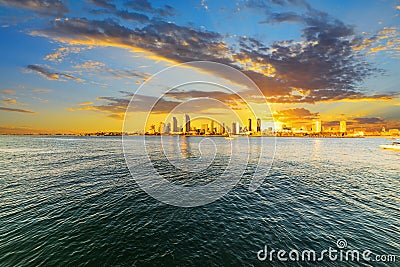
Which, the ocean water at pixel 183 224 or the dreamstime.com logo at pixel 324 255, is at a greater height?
the ocean water at pixel 183 224

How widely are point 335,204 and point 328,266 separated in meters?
14.6

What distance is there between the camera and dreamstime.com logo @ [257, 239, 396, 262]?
14.1 metres

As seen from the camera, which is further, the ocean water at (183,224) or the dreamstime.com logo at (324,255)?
the ocean water at (183,224)

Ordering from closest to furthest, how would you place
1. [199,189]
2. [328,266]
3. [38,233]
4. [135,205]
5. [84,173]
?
[328,266], [38,233], [135,205], [199,189], [84,173]

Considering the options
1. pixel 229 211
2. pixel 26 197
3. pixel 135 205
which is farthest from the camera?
pixel 26 197

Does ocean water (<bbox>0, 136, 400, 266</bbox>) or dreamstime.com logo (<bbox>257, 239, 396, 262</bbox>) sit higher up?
ocean water (<bbox>0, 136, 400, 266</bbox>)

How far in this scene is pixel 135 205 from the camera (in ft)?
79.3

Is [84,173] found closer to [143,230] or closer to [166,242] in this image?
[143,230]

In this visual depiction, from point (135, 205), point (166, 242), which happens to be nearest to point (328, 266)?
point (166, 242)

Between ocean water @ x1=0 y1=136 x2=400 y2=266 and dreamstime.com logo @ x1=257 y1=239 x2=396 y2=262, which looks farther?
ocean water @ x1=0 y1=136 x2=400 y2=266

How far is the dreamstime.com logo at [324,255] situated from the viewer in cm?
1413

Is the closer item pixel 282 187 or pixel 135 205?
pixel 135 205

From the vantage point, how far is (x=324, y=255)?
14.6m

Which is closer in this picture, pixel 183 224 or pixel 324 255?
pixel 324 255
